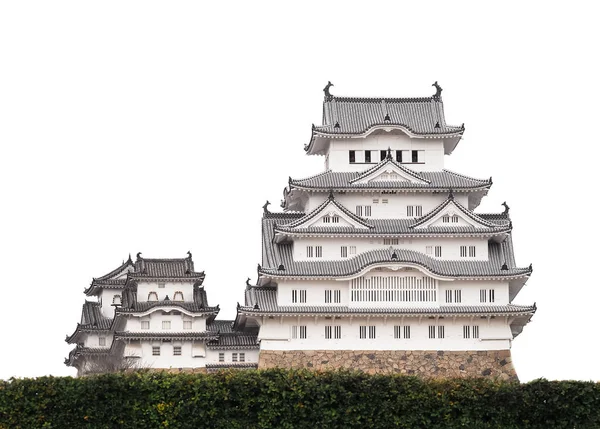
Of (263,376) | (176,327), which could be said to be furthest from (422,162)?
(263,376)

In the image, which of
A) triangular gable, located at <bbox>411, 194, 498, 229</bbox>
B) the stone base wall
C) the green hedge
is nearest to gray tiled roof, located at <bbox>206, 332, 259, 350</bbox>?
the stone base wall

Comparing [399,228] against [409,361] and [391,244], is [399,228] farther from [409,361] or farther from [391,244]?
[409,361]

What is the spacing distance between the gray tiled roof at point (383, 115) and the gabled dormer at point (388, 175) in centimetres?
245

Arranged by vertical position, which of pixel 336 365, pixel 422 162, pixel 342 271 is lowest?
pixel 336 365

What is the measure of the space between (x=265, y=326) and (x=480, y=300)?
1118 cm

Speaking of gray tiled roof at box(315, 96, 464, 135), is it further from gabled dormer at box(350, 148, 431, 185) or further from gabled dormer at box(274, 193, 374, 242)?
gabled dormer at box(274, 193, 374, 242)

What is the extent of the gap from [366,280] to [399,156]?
8678mm

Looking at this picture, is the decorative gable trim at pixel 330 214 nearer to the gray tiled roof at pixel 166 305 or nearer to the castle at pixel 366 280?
the castle at pixel 366 280

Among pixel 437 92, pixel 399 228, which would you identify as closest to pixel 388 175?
pixel 399 228

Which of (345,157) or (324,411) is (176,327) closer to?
(345,157)

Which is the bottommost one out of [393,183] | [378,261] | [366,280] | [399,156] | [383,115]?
[366,280]

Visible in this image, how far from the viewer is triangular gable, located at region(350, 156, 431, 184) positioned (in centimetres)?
8288

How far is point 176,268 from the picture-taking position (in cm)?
8319

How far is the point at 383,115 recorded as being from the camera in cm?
8600
